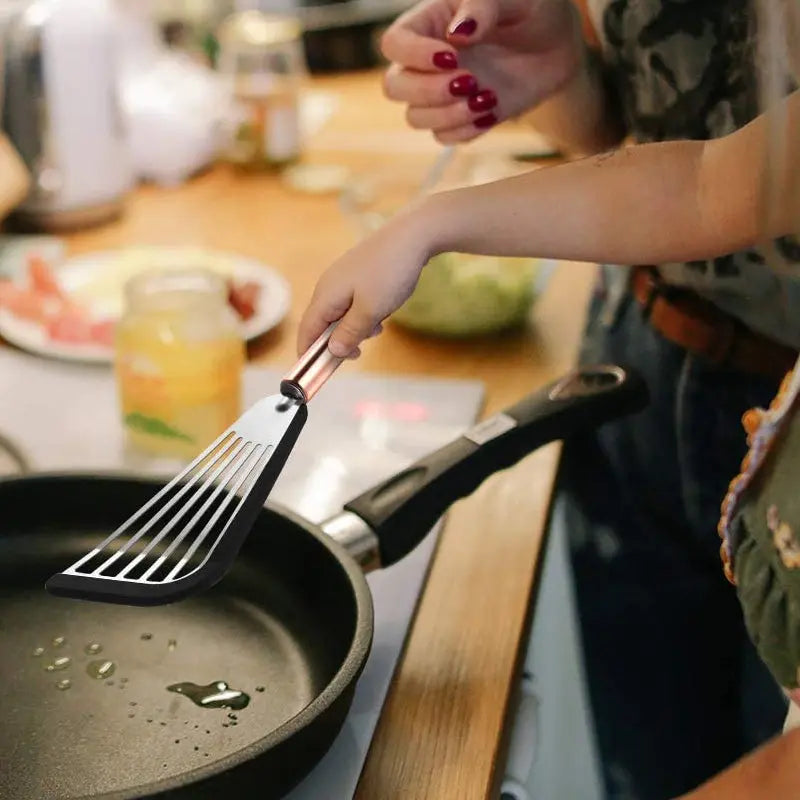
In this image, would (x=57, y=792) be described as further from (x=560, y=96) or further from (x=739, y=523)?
(x=560, y=96)

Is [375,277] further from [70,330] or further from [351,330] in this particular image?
[70,330]

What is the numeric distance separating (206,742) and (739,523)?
0.27 meters

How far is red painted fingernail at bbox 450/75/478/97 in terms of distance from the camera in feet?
2.21

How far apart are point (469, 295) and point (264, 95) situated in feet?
1.88

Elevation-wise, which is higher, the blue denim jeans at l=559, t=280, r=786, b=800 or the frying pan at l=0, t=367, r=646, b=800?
the frying pan at l=0, t=367, r=646, b=800

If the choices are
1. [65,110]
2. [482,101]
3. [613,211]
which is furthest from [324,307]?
[65,110]

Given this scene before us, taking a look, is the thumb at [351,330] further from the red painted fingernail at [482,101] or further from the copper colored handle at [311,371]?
the red painted fingernail at [482,101]

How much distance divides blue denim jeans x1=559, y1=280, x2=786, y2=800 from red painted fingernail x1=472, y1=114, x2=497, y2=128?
0.62 ft

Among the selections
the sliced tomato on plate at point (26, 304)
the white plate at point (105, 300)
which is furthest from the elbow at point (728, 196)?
the sliced tomato on plate at point (26, 304)

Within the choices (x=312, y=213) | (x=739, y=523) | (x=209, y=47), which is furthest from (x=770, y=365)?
(x=209, y=47)

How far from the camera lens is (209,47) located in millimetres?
1541

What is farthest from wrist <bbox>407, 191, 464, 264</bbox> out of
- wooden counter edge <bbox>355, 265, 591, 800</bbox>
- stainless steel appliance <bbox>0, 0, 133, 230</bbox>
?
stainless steel appliance <bbox>0, 0, 133, 230</bbox>

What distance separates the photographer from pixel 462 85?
0.68 m

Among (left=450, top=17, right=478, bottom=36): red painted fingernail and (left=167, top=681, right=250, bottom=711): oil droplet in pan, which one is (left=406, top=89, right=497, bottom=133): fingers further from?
(left=167, top=681, right=250, bottom=711): oil droplet in pan
